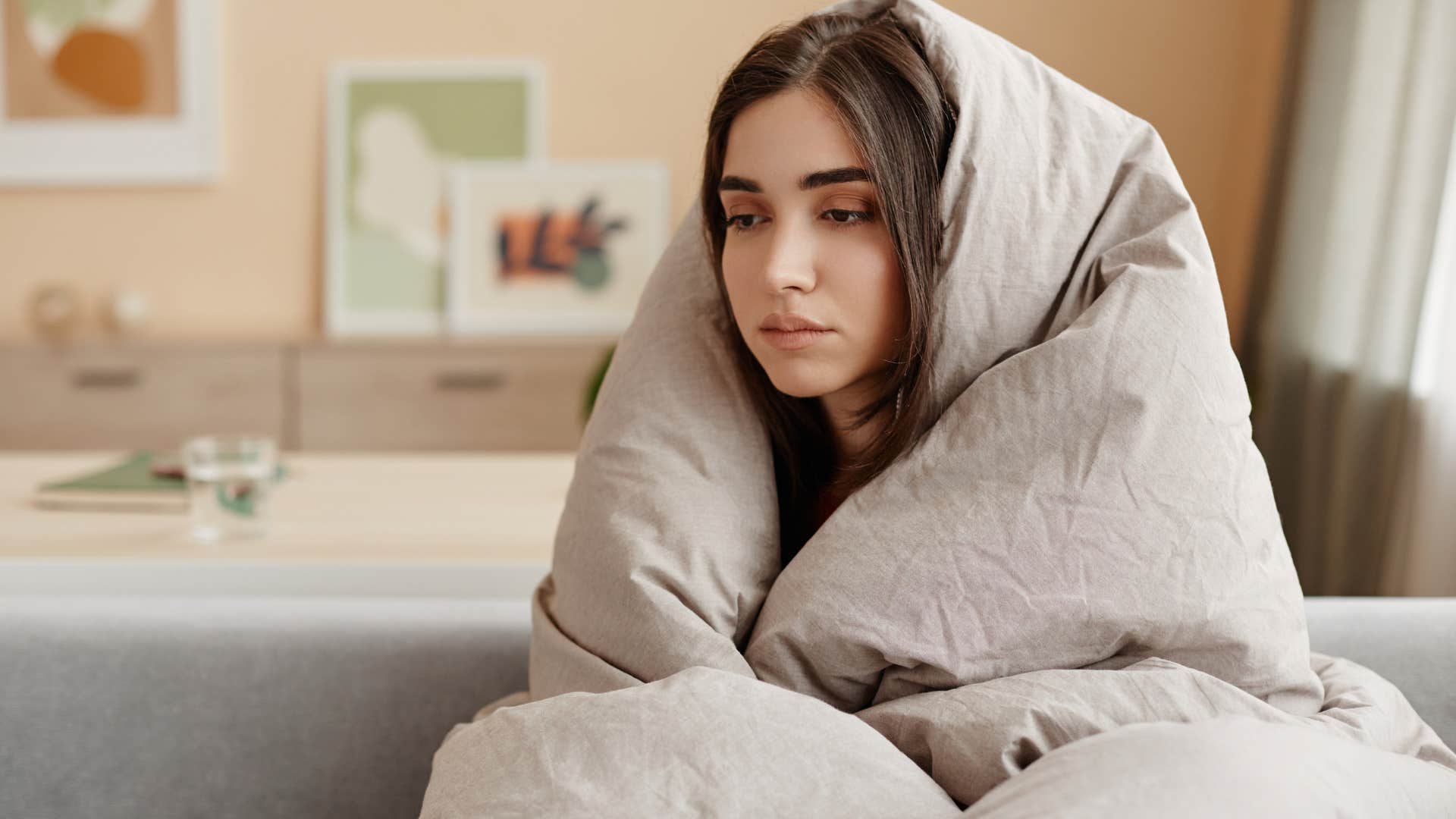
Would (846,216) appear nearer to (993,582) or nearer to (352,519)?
(993,582)

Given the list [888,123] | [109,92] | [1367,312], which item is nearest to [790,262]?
[888,123]

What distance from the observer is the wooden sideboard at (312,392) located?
345 centimetres

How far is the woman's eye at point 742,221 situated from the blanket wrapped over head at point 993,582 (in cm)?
11

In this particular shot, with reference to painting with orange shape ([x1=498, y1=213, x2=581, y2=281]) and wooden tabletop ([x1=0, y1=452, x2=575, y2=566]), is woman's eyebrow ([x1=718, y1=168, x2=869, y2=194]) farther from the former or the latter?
painting with orange shape ([x1=498, y1=213, x2=581, y2=281])

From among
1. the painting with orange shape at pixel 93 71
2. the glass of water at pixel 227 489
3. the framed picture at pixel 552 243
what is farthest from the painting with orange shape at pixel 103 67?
the glass of water at pixel 227 489

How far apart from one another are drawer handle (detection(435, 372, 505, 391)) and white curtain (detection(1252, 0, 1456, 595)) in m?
2.01

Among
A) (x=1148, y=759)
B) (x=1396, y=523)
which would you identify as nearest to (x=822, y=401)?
(x=1148, y=759)

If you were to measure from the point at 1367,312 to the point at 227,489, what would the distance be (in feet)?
7.19

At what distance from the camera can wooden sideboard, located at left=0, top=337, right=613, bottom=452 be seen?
3447 millimetres

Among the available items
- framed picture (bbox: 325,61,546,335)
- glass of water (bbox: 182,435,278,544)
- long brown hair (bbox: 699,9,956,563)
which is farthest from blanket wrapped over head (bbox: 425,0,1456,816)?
framed picture (bbox: 325,61,546,335)

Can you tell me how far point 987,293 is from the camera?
940mm

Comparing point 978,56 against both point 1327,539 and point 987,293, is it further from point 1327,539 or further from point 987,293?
point 1327,539

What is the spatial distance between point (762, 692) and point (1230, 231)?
314cm

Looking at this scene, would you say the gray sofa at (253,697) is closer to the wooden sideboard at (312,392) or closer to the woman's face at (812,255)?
the woman's face at (812,255)
